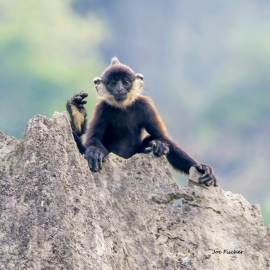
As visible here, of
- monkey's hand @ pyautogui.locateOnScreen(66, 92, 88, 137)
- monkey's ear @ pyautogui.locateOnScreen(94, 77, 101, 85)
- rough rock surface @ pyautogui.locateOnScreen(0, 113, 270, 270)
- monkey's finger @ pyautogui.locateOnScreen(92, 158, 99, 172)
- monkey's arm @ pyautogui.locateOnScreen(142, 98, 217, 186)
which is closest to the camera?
rough rock surface @ pyautogui.locateOnScreen(0, 113, 270, 270)

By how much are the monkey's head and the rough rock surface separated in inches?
81.5

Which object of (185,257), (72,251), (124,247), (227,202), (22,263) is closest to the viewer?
(22,263)

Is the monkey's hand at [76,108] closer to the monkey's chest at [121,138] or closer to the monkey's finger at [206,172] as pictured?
the monkey's chest at [121,138]

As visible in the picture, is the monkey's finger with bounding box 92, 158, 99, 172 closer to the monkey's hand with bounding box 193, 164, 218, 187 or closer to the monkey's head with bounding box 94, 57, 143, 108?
the monkey's hand with bounding box 193, 164, 218, 187

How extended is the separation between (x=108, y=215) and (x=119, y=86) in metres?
3.68

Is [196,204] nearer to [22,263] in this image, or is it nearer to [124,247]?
[124,247]

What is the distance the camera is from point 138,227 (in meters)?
4.62

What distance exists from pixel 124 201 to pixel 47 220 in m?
1.42

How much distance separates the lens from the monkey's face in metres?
7.35

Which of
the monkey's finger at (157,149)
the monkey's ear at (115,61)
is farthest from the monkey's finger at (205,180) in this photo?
the monkey's ear at (115,61)

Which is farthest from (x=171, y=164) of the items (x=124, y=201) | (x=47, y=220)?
(x=47, y=220)

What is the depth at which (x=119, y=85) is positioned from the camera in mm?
7570

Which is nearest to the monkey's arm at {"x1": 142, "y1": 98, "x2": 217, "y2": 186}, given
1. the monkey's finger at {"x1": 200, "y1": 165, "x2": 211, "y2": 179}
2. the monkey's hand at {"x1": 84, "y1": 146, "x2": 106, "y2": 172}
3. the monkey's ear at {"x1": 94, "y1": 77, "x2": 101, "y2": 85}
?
the monkey's finger at {"x1": 200, "y1": 165, "x2": 211, "y2": 179}

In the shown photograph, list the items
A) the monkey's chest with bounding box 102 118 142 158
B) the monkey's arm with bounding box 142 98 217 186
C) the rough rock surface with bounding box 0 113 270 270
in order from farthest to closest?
the monkey's chest with bounding box 102 118 142 158, the monkey's arm with bounding box 142 98 217 186, the rough rock surface with bounding box 0 113 270 270
